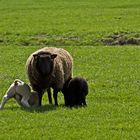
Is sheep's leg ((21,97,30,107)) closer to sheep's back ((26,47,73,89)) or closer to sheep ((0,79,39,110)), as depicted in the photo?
sheep ((0,79,39,110))

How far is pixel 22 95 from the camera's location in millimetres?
14156

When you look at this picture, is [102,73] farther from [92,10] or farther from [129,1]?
[129,1]

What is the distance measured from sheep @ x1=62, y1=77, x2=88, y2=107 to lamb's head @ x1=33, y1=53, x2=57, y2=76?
77 centimetres

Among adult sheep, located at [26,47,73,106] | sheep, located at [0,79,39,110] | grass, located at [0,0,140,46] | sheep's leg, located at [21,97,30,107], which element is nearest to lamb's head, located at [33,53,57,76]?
adult sheep, located at [26,47,73,106]

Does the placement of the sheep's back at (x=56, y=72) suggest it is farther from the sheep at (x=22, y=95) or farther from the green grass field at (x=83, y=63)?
the green grass field at (x=83, y=63)

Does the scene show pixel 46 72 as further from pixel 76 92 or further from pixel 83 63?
pixel 83 63

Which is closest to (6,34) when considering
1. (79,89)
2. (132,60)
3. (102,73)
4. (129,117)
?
(132,60)

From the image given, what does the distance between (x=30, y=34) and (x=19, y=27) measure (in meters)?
3.81

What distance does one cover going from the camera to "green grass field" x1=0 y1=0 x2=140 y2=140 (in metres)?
11.7

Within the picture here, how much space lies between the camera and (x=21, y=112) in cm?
1327

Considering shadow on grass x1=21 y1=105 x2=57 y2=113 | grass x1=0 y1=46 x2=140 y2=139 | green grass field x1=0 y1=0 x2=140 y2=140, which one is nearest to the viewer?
grass x1=0 y1=46 x2=140 y2=139

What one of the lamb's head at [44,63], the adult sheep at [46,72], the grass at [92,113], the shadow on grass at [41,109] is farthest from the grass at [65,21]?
the shadow on grass at [41,109]

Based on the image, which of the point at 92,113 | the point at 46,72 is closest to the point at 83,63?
the point at 46,72

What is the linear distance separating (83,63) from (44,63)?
798cm
